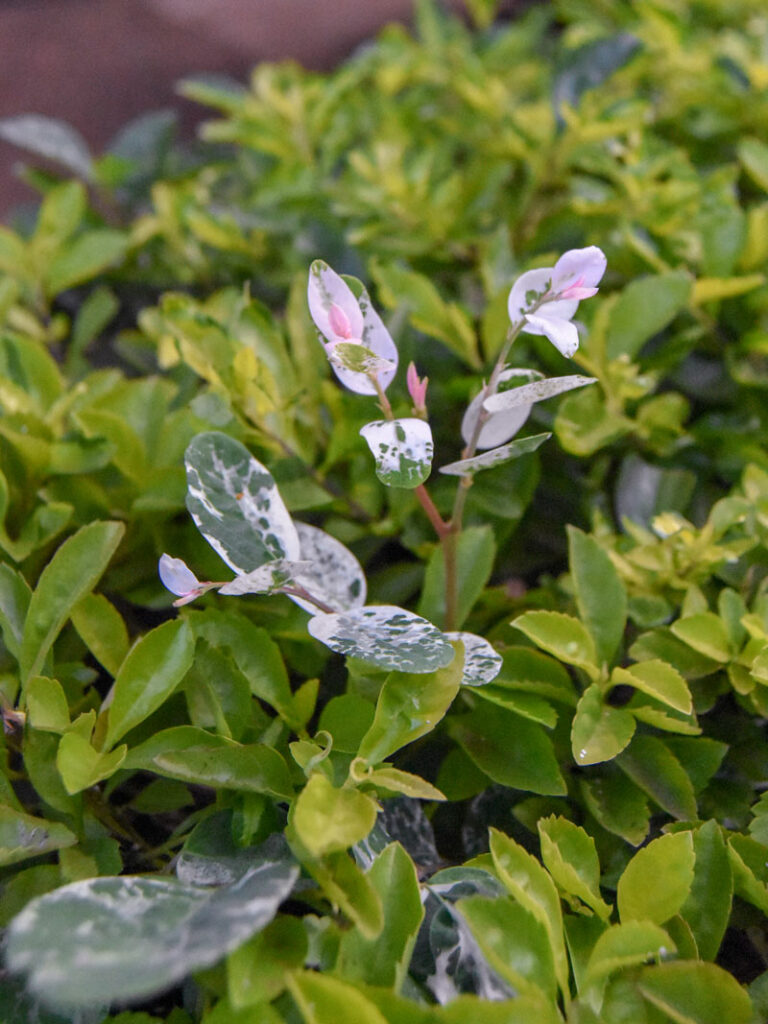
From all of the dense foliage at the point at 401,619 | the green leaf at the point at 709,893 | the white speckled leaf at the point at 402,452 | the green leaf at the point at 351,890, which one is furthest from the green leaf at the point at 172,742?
the green leaf at the point at 709,893

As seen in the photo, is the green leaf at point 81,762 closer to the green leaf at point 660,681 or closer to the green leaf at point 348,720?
the green leaf at point 348,720

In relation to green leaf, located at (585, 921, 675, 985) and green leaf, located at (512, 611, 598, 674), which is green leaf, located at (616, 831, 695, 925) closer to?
green leaf, located at (585, 921, 675, 985)

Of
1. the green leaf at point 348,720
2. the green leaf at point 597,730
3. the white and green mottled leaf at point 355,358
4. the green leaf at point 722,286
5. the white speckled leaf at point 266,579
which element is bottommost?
the green leaf at point 597,730

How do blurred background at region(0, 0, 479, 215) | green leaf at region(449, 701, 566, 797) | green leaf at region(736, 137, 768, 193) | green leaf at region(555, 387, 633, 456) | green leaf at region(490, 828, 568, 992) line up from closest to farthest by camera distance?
green leaf at region(490, 828, 568, 992) < green leaf at region(449, 701, 566, 797) < green leaf at region(555, 387, 633, 456) < green leaf at region(736, 137, 768, 193) < blurred background at region(0, 0, 479, 215)

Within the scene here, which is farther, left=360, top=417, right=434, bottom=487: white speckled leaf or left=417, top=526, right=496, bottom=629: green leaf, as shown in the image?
left=417, top=526, right=496, bottom=629: green leaf

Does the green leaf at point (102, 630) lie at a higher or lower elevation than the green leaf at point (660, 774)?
higher

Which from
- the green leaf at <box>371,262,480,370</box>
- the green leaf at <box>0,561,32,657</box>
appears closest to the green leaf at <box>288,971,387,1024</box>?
the green leaf at <box>0,561,32,657</box>

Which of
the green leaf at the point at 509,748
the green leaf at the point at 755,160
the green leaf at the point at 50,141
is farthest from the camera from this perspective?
the green leaf at the point at 50,141
